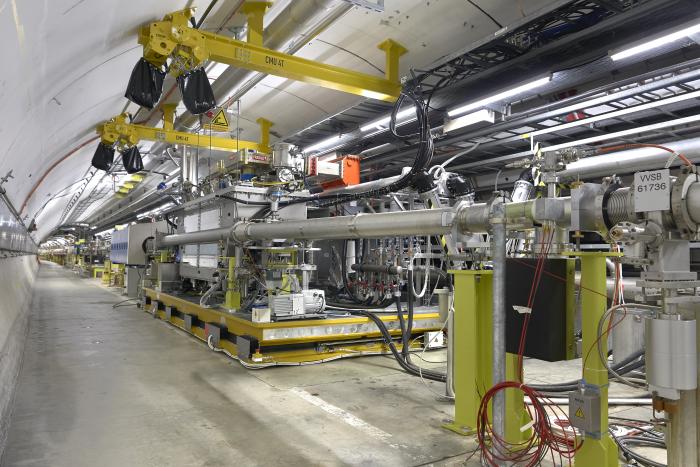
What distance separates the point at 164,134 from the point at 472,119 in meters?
4.28

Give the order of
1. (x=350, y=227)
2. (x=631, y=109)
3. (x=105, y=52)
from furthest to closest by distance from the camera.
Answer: (x=631, y=109)
(x=105, y=52)
(x=350, y=227)

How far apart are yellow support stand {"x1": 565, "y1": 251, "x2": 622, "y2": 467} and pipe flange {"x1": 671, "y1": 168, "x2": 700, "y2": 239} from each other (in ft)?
1.41

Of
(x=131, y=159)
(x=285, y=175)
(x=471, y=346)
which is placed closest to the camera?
(x=471, y=346)

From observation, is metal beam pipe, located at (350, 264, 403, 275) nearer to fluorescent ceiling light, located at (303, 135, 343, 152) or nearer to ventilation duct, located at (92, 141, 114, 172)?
fluorescent ceiling light, located at (303, 135, 343, 152)

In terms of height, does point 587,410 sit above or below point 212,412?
above

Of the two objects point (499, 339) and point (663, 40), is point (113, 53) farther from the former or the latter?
point (663, 40)

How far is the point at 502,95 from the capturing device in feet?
15.1

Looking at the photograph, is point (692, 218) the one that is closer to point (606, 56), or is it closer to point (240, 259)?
point (606, 56)

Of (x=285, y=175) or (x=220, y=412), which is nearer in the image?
(x=220, y=412)

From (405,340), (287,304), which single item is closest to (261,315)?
(287,304)

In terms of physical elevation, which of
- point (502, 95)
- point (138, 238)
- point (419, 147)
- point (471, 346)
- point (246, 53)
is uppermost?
point (246, 53)

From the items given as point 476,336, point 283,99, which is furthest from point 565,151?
point 283,99

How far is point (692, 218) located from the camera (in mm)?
1675

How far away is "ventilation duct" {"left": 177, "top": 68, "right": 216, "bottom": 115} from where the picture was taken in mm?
4145
